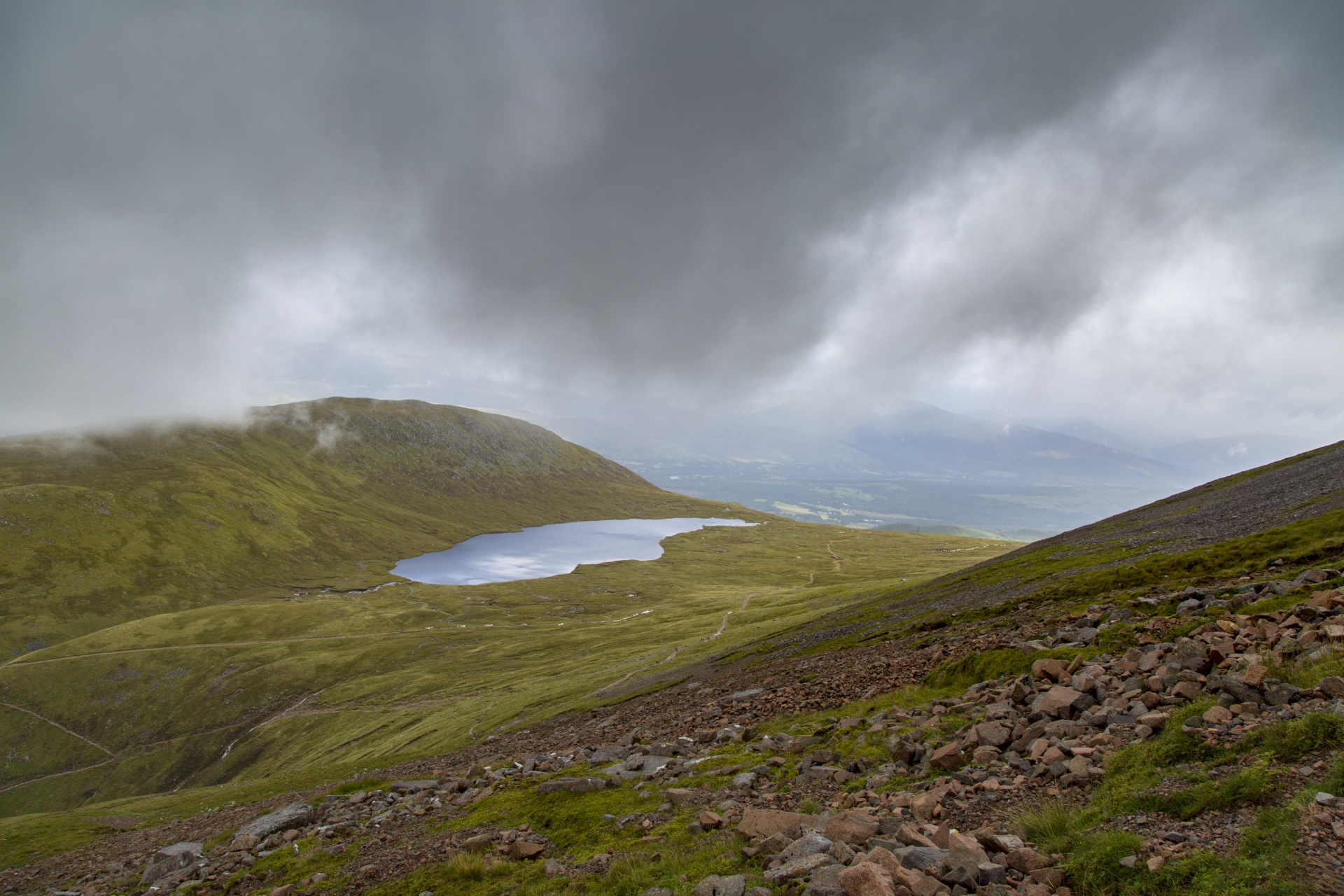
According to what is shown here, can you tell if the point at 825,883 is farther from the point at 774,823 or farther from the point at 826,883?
the point at 774,823

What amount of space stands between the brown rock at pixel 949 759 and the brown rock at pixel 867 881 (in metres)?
7.18

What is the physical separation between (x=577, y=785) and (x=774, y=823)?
1137 cm

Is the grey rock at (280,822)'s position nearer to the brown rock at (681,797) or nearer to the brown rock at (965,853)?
the brown rock at (681,797)

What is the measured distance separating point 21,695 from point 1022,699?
198465 millimetres

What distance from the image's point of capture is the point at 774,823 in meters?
14.0

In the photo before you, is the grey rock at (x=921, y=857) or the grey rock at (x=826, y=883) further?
the grey rock at (x=921, y=857)

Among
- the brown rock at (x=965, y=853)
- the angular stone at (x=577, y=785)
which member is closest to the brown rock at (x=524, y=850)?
the angular stone at (x=577, y=785)

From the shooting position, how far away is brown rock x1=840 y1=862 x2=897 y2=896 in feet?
31.1

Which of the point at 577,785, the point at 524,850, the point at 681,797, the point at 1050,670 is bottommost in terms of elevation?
the point at 577,785

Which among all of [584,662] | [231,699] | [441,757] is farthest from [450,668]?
[441,757]

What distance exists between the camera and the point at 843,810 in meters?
14.8

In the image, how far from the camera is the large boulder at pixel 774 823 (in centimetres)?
1361

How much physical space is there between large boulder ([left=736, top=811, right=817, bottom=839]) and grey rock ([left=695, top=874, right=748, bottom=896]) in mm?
2147

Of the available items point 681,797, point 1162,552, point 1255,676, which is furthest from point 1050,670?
point 1162,552
